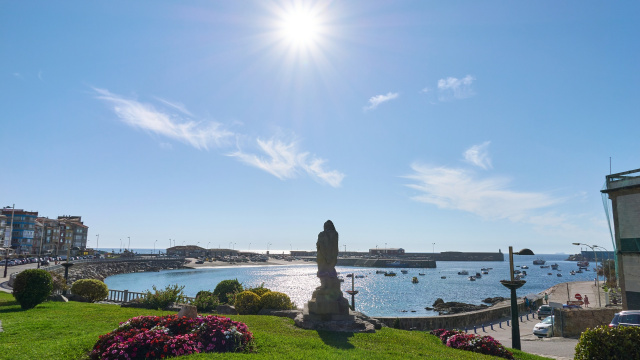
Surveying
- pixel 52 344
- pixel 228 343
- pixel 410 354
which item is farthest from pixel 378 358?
pixel 52 344

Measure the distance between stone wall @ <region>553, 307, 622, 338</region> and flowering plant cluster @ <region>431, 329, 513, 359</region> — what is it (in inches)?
533

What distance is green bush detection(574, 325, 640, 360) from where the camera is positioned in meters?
9.36

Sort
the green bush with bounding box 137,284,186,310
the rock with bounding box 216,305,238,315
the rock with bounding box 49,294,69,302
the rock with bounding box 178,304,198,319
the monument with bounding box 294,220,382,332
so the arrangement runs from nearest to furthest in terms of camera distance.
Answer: the rock with bounding box 178,304,198,319 → the monument with bounding box 294,220,382,332 → the rock with bounding box 216,305,238,315 → the green bush with bounding box 137,284,186,310 → the rock with bounding box 49,294,69,302

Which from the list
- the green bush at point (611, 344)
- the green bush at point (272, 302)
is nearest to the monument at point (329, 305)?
the green bush at point (272, 302)

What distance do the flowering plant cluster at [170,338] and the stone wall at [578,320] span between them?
2123 centimetres

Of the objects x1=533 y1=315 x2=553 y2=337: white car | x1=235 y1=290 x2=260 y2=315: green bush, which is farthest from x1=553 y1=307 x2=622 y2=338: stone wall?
x1=235 y1=290 x2=260 y2=315: green bush

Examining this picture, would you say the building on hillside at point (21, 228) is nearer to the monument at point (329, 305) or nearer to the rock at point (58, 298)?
the rock at point (58, 298)

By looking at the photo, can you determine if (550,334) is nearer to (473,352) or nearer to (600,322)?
(600,322)

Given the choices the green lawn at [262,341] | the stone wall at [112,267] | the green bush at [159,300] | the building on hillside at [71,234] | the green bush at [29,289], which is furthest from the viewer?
the building on hillside at [71,234]

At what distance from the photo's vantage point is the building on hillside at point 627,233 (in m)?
22.5

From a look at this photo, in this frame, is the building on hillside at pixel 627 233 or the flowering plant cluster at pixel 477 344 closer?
the flowering plant cluster at pixel 477 344

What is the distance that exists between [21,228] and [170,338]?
381ft

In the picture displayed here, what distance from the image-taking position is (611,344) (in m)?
9.56

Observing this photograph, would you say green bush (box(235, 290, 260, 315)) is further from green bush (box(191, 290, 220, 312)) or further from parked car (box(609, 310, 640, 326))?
parked car (box(609, 310, 640, 326))
